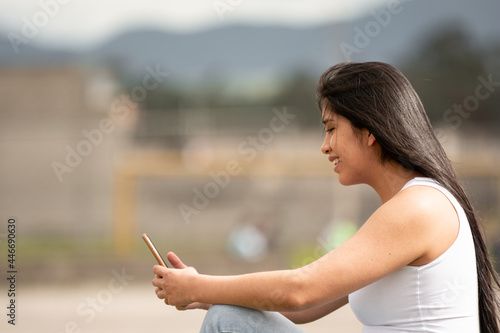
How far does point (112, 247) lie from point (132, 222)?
0.84m

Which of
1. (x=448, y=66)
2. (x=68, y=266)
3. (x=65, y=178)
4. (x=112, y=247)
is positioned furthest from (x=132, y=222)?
(x=448, y=66)

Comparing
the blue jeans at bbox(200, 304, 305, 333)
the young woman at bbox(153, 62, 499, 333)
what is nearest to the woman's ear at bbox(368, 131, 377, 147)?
the young woman at bbox(153, 62, 499, 333)

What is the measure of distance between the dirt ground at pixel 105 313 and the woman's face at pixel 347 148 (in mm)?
4151

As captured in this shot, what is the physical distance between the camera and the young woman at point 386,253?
1.53 metres

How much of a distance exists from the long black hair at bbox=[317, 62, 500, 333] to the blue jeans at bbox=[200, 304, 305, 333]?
467 millimetres

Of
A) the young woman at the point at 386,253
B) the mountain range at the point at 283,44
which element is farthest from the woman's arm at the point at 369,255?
the mountain range at the point at 283,44

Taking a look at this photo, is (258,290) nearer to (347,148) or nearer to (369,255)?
(369,255)

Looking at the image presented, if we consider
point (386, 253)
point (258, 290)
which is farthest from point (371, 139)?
point (258, 290)

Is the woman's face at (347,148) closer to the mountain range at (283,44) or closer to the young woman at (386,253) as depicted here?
the young woman at (386,253)

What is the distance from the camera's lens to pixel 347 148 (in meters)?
1.72

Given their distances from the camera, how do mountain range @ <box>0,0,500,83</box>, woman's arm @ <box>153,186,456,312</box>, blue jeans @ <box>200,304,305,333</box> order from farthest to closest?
mountain range @ <box>0,0,500,83</box>
blue jeans @ <box>200,304,305,333</box>
woman's arm @ <box>153,186,456,312</box>

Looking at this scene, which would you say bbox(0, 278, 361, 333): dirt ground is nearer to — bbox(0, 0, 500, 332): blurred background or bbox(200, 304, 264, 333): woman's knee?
bbox(0, 0, 500, 332): blurred background

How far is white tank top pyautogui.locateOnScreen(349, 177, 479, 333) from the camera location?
1557 millimetres

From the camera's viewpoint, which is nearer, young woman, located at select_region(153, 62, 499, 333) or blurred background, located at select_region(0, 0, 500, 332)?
young woman, located at select_region(153, 62, 499, 333)
